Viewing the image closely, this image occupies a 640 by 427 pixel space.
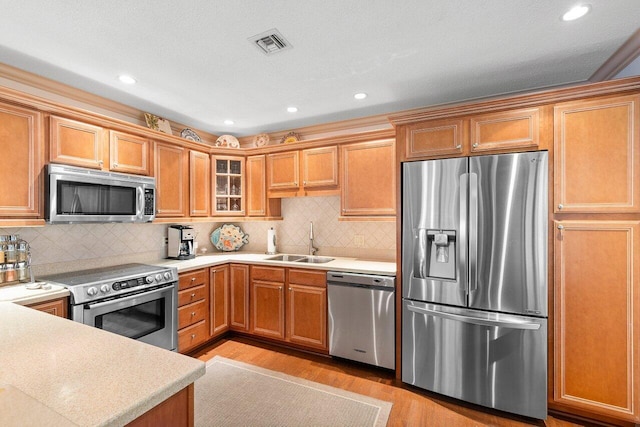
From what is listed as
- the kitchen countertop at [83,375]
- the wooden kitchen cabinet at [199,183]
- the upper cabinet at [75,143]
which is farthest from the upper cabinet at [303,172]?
the kitchen countertop at [83,375]

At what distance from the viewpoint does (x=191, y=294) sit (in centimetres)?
307

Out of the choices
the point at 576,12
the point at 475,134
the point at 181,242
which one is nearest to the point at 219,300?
the point at 181,242

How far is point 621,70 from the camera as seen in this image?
230 centimetres

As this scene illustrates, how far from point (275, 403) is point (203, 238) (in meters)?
2.36

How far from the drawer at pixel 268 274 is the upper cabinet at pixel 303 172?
0.89 meters

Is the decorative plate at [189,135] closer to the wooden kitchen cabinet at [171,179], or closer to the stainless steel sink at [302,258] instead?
the wooden kitchen cabinet at [171,179]

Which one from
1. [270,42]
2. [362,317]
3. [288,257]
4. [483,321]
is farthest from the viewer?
[288,257]

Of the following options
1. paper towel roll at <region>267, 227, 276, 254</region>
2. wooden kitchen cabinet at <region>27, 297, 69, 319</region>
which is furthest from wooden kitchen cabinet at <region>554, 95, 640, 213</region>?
wooden kitchen cabinet at <region>27, 297, 69, 319</region>

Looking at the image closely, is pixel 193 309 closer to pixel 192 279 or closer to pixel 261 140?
pixel 192 279

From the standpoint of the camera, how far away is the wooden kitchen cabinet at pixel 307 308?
303 cm

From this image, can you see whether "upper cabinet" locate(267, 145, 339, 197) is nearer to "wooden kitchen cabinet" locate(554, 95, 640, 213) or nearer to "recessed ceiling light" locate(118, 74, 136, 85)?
"recessed ceiling light" locate(118, 74, 136, 85)

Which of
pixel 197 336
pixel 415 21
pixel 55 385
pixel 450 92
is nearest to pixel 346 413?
pixel 197 336

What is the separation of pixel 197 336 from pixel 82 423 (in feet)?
8.54

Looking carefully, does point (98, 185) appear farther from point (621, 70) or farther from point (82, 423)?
point (621, 70)
